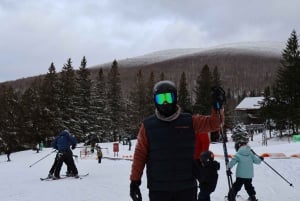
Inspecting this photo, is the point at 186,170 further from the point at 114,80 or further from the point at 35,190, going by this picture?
the point at 114,80

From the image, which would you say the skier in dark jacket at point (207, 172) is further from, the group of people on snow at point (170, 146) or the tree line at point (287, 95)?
the tree line at point (287, 95)

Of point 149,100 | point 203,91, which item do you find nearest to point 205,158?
point 203,91

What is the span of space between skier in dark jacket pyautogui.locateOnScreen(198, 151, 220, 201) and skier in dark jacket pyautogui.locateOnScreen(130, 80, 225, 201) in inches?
44.1

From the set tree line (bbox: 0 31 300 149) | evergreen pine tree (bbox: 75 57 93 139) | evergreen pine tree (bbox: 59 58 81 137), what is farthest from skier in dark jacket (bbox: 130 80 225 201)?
evergreen pine tree (bbox: 75 57 93 139)

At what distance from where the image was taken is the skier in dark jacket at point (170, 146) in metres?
4.18

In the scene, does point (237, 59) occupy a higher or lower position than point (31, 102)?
higher

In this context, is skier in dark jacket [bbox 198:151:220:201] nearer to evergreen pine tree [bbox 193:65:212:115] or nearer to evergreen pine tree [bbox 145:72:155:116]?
evergreen pine tree [bbox 193:65:212:115]

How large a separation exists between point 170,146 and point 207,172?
2119 mm

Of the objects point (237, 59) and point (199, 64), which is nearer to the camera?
point (199, 64)

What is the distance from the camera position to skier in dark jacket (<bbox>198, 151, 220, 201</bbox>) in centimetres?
578

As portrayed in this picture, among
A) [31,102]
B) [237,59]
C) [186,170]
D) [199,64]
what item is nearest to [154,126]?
[186,170]

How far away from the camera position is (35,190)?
11438 mm

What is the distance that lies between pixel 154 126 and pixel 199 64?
6936 inches

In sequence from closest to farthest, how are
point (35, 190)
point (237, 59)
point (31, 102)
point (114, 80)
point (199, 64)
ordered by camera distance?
point (35, 190)
point (31, 102)
point (114, 80)
point (199, 64)
point (237, 59)
